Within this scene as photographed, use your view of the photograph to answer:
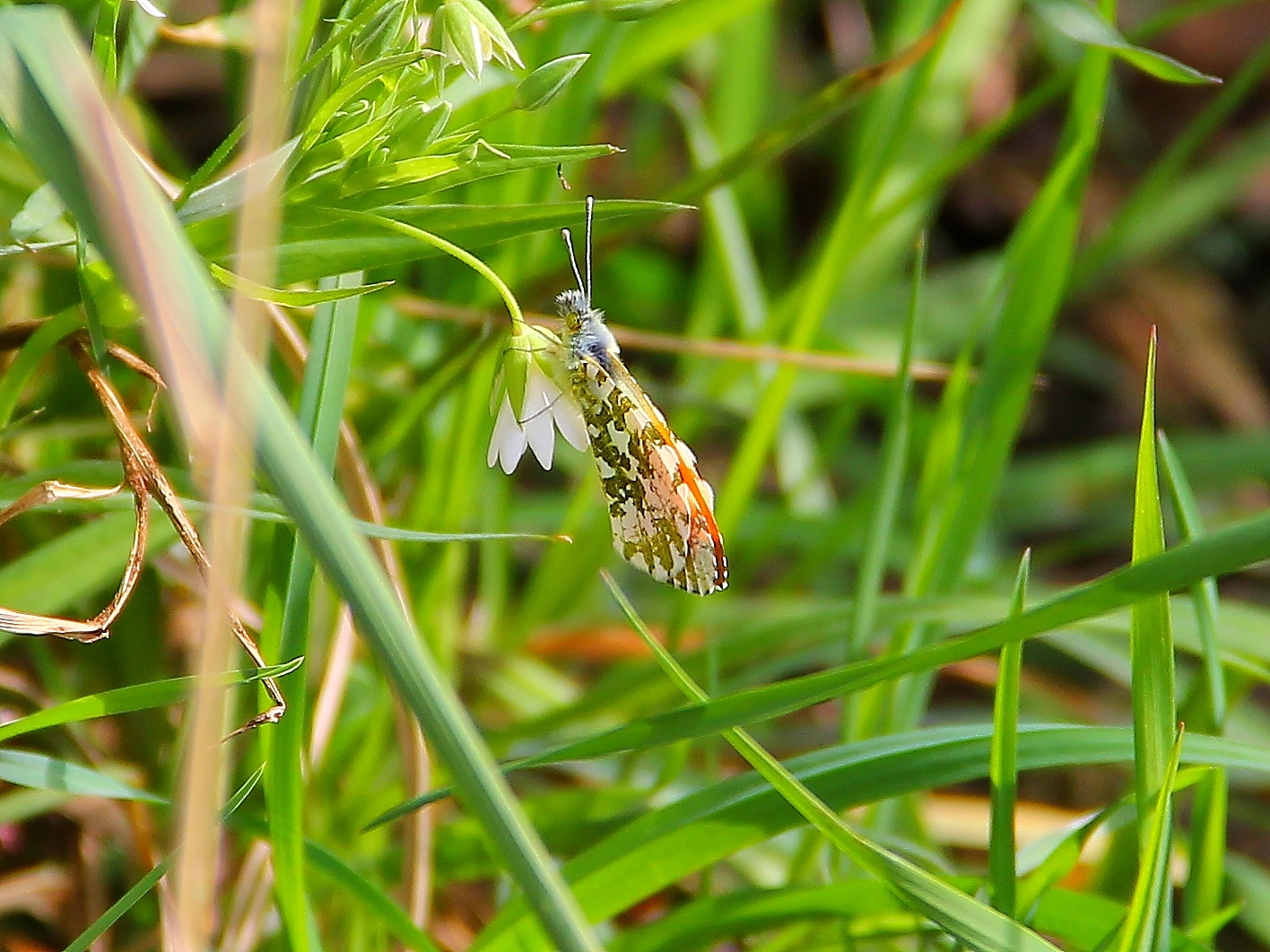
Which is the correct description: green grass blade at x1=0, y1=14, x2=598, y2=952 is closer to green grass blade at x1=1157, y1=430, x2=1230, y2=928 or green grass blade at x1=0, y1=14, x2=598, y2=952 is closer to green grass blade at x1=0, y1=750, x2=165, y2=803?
green grass blade at x1=0, y1=750, x2=165, y2=803

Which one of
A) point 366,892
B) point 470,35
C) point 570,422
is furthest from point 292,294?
point 366,892

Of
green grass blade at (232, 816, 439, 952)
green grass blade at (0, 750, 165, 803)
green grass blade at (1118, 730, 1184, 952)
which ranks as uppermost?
green grass blade at (0, 750, 165, 803)

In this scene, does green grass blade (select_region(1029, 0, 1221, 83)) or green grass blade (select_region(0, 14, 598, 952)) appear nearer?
green grass blade (select_region(0, 14, 598, 952))

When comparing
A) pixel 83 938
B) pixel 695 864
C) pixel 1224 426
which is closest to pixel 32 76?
pixel 83 938

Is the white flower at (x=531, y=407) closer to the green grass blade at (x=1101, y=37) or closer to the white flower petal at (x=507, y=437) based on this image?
the white flower petal at (x=507, y=437)

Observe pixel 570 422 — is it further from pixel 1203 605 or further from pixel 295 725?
pixel 1203 605

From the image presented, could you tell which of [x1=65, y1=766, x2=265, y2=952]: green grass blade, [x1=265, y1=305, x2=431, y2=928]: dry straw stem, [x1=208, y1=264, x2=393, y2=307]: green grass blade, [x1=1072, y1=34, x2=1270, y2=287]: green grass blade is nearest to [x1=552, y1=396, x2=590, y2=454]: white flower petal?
[x1=265, y1=305, x2=431, y2=928]: dry straw stem

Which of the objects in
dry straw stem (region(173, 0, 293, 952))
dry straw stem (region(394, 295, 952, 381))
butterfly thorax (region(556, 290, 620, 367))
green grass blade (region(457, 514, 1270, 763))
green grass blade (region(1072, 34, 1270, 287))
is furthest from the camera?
green grass blade (region(1072, 34, 1270, 287))

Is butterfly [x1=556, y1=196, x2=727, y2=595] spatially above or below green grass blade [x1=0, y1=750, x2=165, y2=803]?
above
